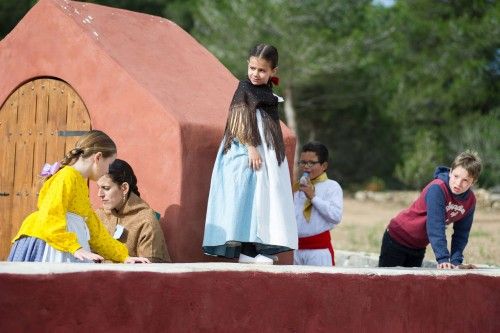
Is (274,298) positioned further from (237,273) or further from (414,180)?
(414,180)

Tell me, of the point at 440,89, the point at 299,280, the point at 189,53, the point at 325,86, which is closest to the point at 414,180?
the point at 440,89

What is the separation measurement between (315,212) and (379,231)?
45.7 feet

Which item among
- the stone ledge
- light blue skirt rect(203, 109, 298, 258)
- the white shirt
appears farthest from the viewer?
the white shirt

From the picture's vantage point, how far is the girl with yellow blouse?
18.4ft

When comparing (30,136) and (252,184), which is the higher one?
(30,136)

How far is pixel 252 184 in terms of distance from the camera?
248 inches

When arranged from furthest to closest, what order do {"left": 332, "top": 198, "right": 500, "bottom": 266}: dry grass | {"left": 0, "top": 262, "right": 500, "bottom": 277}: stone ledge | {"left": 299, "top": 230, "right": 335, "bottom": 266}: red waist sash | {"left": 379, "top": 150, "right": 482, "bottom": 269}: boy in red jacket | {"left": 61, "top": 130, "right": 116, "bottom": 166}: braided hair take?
{"left": 332, "top": 198, "right": 500, "bottom": 266}: dry grass
{"left": 299, "top": 230, "right": 335, "bottom": 266}: red waist sash
{"left": 379, "top": 150, "right": 482, "bottom": 269}: boy in red jacket
{"left": 61, "top": 130, "right": 116, "bottom": 166}: braided hair
{"left": 0, "top": 262, "right": 500, "bottom": 277}: stone ledge

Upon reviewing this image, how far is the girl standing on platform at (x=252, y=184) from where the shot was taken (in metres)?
6.25

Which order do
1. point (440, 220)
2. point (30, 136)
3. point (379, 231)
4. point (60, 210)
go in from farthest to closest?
point (379, 231)
point (30, 136)
point (440, 220)
point (60, 210)

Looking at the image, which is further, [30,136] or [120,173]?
[30,136]

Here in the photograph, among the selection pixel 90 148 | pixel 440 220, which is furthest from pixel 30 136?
pixel 440 220

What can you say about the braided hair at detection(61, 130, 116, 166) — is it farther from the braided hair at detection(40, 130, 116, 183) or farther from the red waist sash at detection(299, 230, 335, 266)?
the red waist sash at detection(299, 230, 335, 266)

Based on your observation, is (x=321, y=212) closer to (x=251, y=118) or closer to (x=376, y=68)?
(x=251, y=118)

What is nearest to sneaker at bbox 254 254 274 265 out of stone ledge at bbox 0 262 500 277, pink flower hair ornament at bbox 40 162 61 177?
stone ledge at bbox 0 262 500 277
